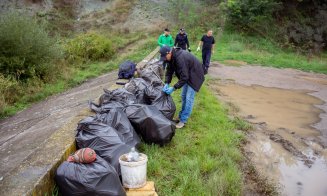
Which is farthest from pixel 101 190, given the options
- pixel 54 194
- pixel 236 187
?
pixel 236 187

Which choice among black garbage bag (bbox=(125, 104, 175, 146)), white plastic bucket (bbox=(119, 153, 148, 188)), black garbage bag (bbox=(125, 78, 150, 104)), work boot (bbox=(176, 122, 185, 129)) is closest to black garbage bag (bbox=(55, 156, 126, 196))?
white plastic bucket (bbox=(119, 153, 148, 188))

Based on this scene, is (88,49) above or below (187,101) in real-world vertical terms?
below

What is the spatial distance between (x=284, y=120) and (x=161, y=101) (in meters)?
3.23

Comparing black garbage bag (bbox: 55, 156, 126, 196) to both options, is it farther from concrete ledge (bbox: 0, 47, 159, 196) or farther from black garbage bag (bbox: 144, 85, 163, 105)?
black garbage bag (bbox: 144, 85, 163, 105)

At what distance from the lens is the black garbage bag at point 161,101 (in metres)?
5.90

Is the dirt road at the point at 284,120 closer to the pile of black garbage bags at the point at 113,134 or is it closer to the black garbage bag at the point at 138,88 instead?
the pile of black garbage bags at the point at 113,134

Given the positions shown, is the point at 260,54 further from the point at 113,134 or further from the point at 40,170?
the point at 40,170

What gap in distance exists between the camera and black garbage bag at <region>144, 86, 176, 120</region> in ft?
19.4

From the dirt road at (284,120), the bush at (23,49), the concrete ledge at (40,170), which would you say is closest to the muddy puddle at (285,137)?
the dirt road at (284,120)

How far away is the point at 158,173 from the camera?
4.60m

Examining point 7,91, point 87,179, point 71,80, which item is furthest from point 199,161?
point 71,80

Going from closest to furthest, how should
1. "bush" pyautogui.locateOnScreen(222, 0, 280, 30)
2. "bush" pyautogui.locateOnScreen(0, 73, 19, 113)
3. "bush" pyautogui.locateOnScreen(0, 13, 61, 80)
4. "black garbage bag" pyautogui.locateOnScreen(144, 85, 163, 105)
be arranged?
"black garbage bag" pyautogui.locateOnScreen(144, 85, 163, 105), "bush" pyautogui.locateOnScreen(0, 73, 19, 113), "bush" pyautogui.locateOnScreen(0, 13, 61, 80), "bush" pyautogui.locateOnScreen(222, 0, 280, 30)

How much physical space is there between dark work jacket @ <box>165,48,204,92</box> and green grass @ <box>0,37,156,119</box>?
5.92m

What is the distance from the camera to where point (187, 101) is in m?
6.31
